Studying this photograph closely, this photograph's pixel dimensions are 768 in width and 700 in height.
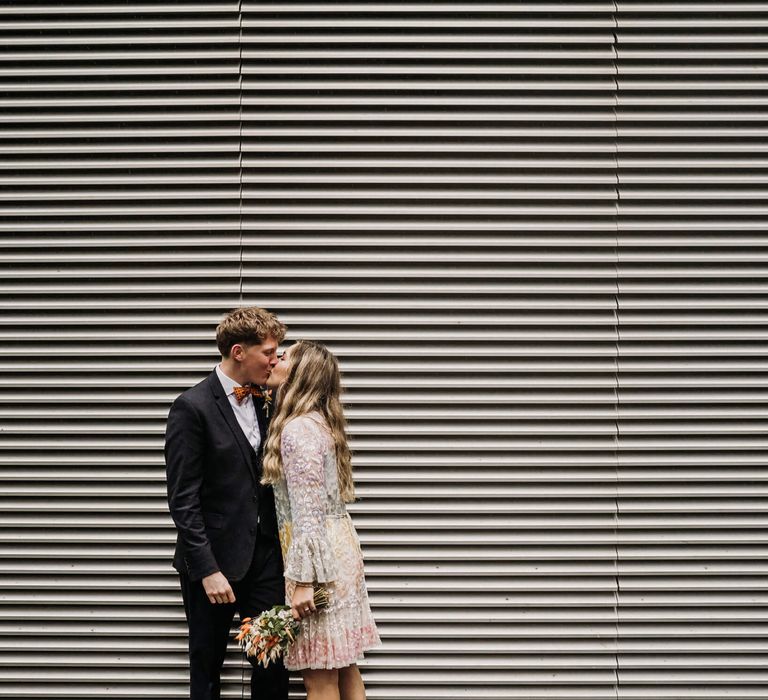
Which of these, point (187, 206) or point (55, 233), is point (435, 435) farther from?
point (55, 233)

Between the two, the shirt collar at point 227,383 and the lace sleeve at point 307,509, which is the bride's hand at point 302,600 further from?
the shirt collar at point 227,383

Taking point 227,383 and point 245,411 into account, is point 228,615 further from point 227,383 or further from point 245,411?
point 227,383

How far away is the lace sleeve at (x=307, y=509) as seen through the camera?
2711 mm

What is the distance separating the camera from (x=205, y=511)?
3072 mm

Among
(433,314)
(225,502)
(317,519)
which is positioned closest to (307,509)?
(317,519)

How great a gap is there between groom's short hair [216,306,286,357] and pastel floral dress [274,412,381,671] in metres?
0.48

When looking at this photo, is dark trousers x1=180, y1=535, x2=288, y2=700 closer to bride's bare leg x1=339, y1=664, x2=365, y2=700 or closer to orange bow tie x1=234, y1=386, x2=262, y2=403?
bride's bare leg x1=339, y1=664, x2=365, y2=700

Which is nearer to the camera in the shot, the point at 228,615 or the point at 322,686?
the point at 322,686

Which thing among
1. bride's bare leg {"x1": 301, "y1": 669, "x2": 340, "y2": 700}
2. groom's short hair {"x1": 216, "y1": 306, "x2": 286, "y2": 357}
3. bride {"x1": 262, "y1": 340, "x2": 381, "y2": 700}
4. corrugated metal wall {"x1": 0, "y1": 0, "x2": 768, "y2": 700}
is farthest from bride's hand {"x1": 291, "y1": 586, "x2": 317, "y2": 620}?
groom's short hair {"x1": 216, "y1": 306, "x2": 286, "y2": 357}

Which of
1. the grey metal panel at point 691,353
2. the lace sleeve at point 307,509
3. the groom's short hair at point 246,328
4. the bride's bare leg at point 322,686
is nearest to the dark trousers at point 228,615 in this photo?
the bride's bare leg at point 322,686

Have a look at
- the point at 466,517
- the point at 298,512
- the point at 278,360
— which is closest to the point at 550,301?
the point at 466,517

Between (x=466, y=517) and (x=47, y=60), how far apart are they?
366 cm

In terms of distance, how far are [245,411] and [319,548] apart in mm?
834

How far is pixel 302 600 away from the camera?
8.93 ft
